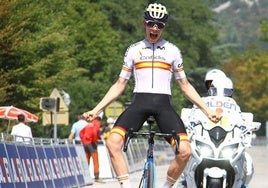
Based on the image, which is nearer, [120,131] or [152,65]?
[120,131]

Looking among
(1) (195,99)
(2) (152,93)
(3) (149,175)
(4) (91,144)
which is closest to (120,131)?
(2) (152,93)

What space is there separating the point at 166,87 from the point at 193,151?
1.83 m

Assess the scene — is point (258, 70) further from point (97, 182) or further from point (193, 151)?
point (193, 151)

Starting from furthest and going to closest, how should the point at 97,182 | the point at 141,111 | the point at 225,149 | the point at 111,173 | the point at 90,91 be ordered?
the point at 90,91
the point at 111,173
the point at 97,182
the point at 225,149
the point at 141,111

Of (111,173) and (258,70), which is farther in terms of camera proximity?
(258,70)

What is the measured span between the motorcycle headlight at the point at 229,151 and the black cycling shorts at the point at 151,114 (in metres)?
1.65

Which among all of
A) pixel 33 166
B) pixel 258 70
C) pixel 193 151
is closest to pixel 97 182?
pixel 33 166

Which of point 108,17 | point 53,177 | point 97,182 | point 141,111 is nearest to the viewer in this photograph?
point 141,111

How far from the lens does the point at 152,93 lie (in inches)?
551

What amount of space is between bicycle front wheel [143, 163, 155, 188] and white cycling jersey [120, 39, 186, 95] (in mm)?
923

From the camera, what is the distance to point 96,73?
84688 millimetres

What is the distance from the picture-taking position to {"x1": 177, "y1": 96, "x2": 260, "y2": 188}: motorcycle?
15.5 m

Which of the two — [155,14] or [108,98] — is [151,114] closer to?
[108,98]

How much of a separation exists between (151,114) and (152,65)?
571 mm
